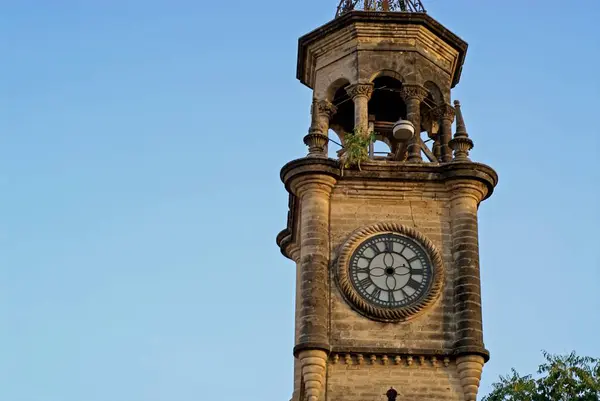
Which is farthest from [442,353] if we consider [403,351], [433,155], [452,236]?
[433,155]

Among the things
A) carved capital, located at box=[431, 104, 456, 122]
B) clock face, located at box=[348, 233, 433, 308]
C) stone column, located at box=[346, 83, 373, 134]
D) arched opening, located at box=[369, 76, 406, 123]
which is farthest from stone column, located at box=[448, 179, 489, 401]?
arched opening, located at box=[369, 76, 406, 123]

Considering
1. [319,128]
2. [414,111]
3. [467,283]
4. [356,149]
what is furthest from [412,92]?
[467,283]

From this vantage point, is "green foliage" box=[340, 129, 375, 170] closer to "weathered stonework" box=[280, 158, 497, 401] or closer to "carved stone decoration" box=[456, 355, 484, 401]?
"weathered stonework" box=[280, 158, 497, 401]

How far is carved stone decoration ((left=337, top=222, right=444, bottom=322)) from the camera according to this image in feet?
97.2

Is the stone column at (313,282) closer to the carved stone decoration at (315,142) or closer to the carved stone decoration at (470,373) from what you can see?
the carved stone decoration at (315,142)

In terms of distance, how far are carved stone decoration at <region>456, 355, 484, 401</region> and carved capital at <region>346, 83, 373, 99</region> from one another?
7.12m

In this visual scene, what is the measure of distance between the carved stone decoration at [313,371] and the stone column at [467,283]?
9.32 feet

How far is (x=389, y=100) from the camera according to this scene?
35.4 metres

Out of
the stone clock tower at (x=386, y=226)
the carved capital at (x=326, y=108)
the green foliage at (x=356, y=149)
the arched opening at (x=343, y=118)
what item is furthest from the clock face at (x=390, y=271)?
the arched opening at (x=343, y=118)

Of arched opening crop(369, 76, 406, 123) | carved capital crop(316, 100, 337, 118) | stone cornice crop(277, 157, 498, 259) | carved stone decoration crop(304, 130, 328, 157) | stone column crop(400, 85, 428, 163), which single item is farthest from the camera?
arched opening crop(369, 76, 406, 123)

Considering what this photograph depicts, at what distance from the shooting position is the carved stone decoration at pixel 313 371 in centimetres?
2852

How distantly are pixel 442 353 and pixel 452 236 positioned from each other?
9.63ft

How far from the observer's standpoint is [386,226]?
101 feet

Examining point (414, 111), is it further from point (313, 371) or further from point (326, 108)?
point (313, 371)
